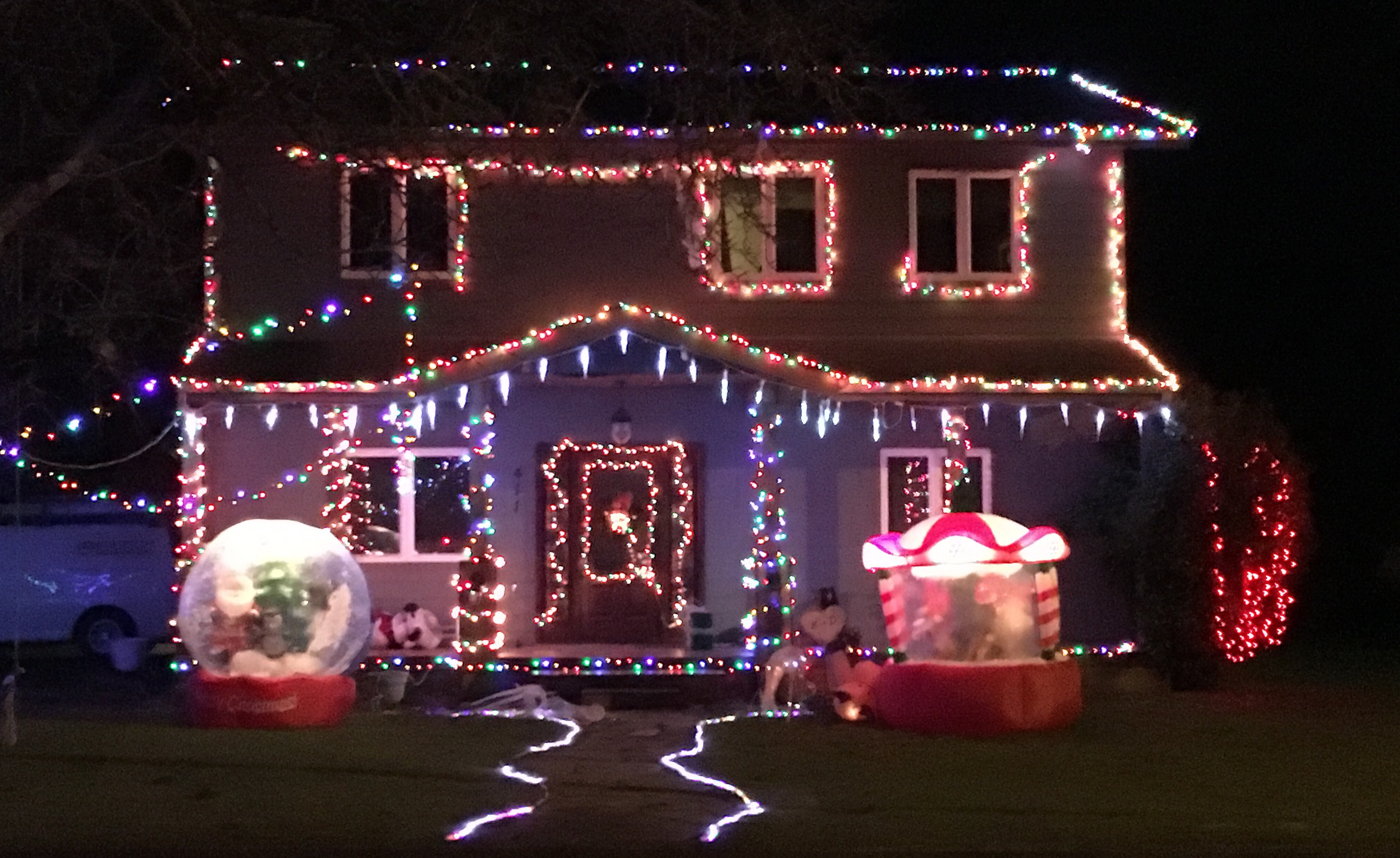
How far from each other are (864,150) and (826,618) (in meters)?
5.03

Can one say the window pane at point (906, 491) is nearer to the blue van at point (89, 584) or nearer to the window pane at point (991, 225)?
the window pane at point (991, 225)

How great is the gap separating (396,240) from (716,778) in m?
7.32

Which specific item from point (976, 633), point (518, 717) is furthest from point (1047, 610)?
point (518, 717)

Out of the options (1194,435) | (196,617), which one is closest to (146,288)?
(196,617)

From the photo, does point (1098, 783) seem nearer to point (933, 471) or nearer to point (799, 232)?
point (933, 471)

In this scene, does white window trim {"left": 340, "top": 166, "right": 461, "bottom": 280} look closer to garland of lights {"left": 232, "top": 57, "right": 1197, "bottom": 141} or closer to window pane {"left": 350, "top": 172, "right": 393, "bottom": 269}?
window pane {"left": 350, "top": 172, "right": 393, "bottom": 269}

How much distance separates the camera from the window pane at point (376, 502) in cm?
1748

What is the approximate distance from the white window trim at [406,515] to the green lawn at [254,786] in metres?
3.19

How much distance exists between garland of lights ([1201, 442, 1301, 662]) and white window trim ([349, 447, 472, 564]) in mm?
7294

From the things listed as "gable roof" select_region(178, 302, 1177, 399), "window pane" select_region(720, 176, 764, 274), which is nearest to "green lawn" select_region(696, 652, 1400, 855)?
"gable roof" select_region(178, 302, 1177, 399)

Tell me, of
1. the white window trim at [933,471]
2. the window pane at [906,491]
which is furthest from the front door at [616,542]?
the window pane at [906,491]

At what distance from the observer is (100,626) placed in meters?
21.1

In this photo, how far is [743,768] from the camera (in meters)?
11.7

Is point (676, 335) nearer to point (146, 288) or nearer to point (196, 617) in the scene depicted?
point (196, 617)
